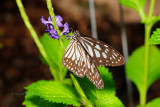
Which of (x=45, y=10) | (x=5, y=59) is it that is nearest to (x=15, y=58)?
(x=5, y=59)

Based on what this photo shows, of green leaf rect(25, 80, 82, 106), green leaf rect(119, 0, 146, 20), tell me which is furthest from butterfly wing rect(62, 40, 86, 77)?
green leaf rect(119, 0, 146, 20)

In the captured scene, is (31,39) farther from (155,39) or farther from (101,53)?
(155,39)

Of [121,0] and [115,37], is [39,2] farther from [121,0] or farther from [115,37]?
[121,0]

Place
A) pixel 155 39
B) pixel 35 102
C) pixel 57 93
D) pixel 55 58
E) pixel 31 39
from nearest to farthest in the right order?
pixel 155 39 < pixel 57 93 < pixel 35 102 < pixel 55 58 < pixel 31 39

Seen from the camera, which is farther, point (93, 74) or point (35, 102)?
point (35, 102)

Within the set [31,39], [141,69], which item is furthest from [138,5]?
[31,39]

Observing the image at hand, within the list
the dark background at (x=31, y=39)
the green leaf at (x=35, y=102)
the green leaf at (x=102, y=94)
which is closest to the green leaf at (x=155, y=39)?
the green leaf at (x=102, y=94)
